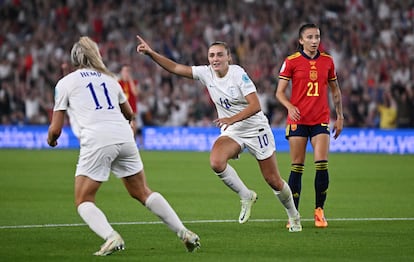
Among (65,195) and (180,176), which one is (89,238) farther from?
(180,176)

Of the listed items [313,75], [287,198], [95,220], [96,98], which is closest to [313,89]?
[313,75]

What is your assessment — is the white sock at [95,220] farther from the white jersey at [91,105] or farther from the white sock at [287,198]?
the white sock at [287,198]

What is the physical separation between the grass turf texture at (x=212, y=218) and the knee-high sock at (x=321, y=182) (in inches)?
14.1

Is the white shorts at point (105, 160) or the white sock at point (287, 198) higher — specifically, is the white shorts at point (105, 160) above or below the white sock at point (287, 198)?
above

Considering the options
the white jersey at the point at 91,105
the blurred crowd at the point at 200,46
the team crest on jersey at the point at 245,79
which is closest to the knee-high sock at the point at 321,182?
the team crest on jersey at the point at 245,79

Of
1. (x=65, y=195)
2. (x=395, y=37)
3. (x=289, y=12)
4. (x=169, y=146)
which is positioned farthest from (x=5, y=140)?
(x=65, y=195)

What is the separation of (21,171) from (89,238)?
1151 cm

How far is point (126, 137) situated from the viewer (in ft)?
31.1

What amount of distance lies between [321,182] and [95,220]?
4.09 metres

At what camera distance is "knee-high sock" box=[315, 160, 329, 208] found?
1246 cm

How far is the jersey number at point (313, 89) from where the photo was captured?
12570 mm

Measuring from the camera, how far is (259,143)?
11820 mm

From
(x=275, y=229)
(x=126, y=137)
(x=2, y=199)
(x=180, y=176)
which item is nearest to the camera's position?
(x=126, y=137)

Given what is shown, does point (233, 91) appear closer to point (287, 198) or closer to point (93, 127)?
point (287, 198)
